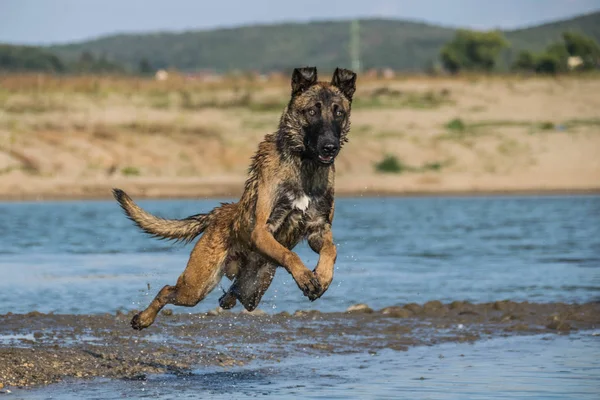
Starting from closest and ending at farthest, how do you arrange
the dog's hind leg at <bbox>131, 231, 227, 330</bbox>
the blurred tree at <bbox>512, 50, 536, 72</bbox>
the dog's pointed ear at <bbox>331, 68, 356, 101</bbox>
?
the dog's pointed ear at <bbox>331, 68, 356, 101</bbox>
the dog's hind leg at <bbox>131, 231, 227, 330</bbox>
the blurred tree at <bbox>512, 50, 536, 72</bbox>

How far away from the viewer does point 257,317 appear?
12.4 m

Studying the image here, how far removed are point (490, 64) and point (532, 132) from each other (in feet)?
133

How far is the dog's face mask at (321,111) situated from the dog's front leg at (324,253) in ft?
1.82

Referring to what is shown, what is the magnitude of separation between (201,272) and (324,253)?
1.01 m

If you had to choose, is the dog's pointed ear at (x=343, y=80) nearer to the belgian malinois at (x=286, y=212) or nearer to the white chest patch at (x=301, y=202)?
the belgian malinois at (x=286, y=212)

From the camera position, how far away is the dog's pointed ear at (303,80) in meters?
8.48

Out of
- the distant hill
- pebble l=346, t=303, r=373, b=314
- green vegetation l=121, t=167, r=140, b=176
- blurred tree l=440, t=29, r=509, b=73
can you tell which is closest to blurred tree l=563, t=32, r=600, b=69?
blurred tree l=440, t=29, r=509, b=73

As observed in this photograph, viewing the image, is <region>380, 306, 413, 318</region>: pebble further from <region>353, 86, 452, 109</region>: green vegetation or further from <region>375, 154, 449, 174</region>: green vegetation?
<region>353, 86, 452, 109</region>: green vegetation

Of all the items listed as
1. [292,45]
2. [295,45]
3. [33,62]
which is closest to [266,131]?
[33,62]

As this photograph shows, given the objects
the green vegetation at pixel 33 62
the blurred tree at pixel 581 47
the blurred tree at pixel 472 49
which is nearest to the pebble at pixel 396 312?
the blurred tree at pixel 581 47

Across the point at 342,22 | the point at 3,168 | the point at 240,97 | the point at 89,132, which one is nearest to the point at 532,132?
the point at 240,97

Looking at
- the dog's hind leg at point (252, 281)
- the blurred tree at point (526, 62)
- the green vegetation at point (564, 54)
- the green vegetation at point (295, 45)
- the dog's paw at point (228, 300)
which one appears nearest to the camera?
the dog's hind leg at point (252, 281)

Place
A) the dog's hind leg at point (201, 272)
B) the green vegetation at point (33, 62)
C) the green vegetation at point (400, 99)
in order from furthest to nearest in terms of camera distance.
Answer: the green vegetation at point (33, 62)
the green vegetation at point (400, 99)
the dog's hind leg at point (201, 272)

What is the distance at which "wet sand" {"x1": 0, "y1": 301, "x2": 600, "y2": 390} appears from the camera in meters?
9.38
